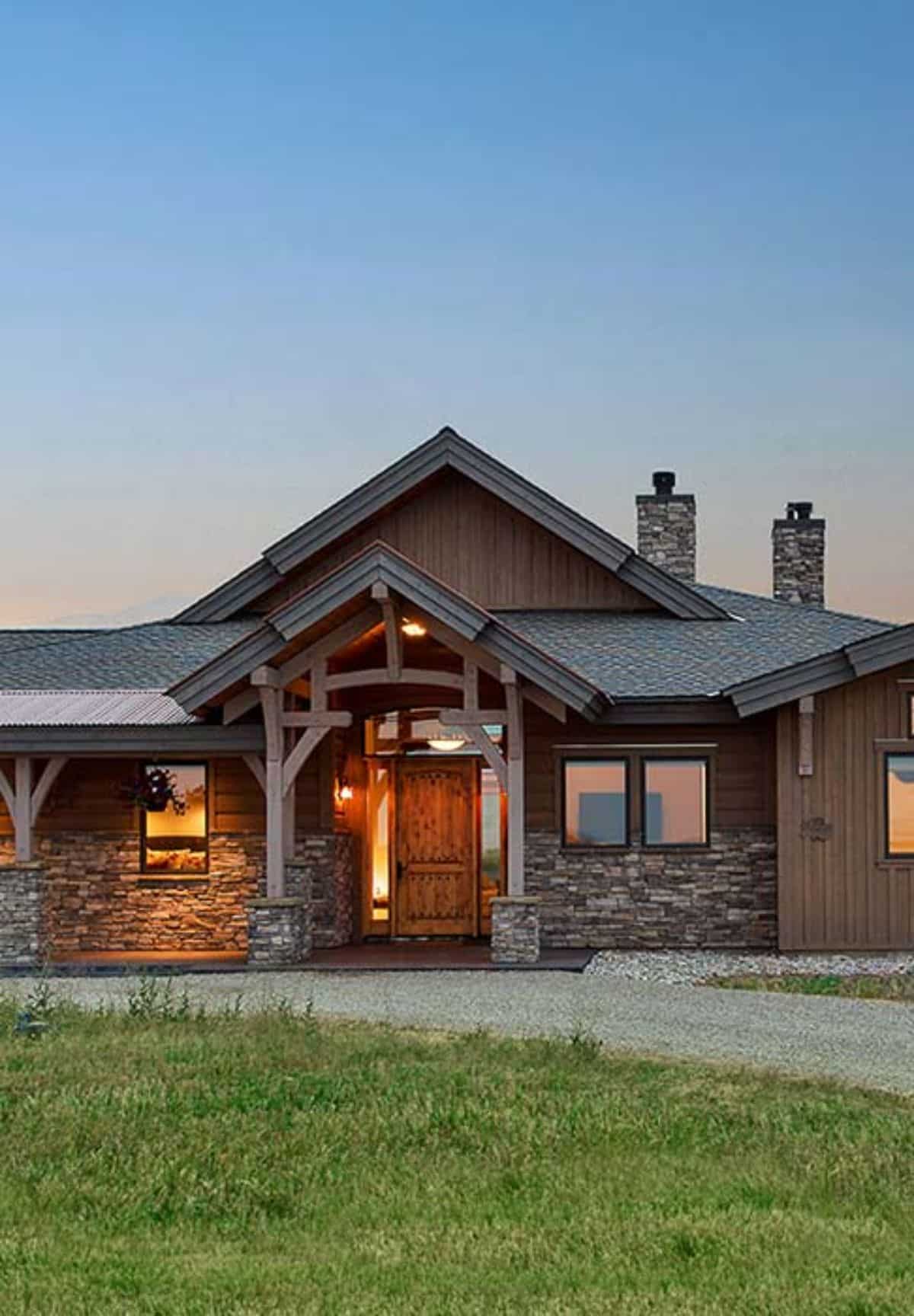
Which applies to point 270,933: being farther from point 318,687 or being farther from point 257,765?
point 318,687

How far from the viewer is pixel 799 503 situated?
30219 mm

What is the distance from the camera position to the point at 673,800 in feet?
73.3

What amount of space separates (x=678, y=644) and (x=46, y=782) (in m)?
7.91

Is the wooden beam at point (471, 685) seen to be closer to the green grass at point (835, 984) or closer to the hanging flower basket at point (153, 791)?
the green grass at point (835, 984)

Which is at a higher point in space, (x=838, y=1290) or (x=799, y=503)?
(x=799, y=503)

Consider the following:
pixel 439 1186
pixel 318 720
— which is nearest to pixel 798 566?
pixel 318 720

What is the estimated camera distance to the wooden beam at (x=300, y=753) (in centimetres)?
2066

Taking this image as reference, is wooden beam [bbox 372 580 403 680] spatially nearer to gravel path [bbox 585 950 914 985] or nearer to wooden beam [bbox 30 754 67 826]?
gravel path [bbox 585 950 914 985]

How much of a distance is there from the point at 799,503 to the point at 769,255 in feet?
13.1

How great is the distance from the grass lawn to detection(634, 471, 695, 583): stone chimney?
628 inches

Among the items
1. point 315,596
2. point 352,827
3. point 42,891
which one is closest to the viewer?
point 315,596

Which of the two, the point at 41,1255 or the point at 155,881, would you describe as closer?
the point at 41,1255

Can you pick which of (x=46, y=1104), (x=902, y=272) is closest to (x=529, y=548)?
(x=902, y=272)

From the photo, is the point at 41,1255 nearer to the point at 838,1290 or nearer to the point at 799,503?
the point at 838,1290
